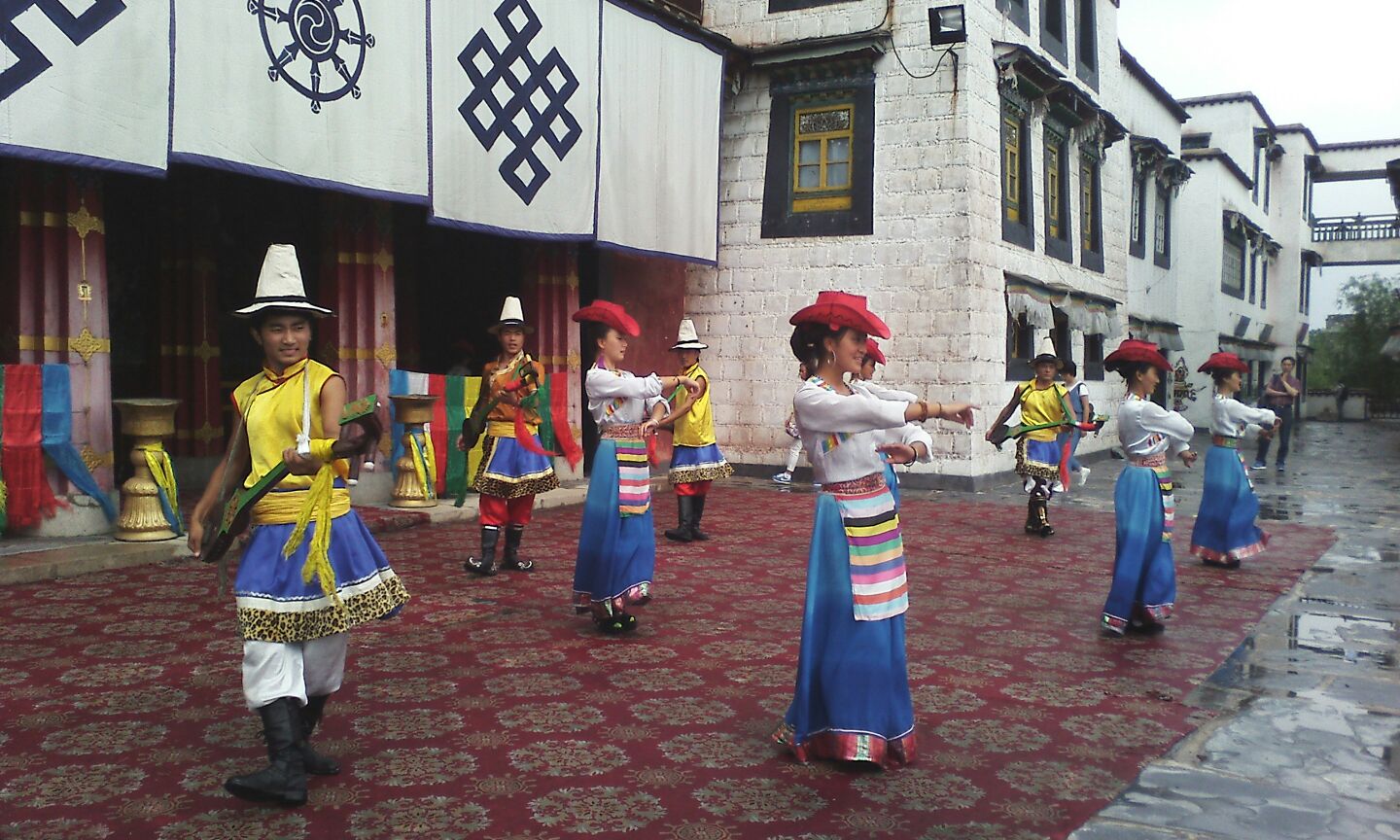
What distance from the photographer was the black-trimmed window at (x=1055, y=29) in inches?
653

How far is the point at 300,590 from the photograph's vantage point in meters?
3.55

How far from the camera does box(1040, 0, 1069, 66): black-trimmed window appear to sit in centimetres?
1659

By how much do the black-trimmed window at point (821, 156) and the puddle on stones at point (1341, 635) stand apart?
8.65 metres

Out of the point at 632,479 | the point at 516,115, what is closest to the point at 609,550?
the point at 632,479

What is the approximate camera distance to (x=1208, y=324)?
90.3ft

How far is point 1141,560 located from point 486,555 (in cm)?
430

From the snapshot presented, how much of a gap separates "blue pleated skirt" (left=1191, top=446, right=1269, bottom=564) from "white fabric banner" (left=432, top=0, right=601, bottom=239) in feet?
21.7

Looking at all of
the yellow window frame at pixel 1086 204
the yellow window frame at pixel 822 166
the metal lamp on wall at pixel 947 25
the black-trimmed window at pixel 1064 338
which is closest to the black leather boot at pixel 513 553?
the yellow window frame at pixel 822 166

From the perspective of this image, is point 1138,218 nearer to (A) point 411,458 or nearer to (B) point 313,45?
(A) point 411,458

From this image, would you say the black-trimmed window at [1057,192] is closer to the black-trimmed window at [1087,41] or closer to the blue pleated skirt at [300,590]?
the black-trimmed window at [1087,41]

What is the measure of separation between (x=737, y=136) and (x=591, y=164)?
4144 millimetres

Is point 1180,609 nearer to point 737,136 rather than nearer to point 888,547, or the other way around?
point 888,547

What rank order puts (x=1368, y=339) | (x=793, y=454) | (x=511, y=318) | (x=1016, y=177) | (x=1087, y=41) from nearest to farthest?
(x=511, y=318) < (x=793, y=454) < (x=1016, y=177) < (x=1087, y=41) < (x=1368, y=339)

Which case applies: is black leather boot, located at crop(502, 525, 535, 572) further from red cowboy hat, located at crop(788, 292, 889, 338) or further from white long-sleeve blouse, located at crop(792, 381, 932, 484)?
red cowboy hat, located at crop(788, 292, 889, 338)
